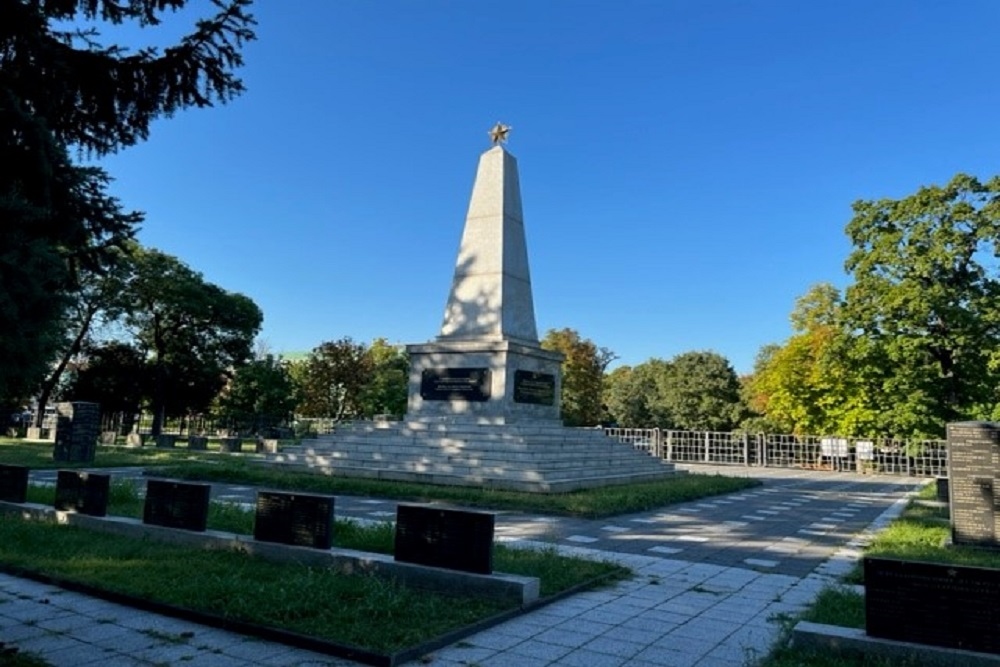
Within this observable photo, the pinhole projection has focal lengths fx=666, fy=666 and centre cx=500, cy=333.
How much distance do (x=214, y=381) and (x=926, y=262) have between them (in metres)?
39.9

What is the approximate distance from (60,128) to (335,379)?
41412mm

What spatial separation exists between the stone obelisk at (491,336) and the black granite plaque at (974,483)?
9.77 m

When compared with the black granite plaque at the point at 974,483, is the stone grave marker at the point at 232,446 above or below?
below

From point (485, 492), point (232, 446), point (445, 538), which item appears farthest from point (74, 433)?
point (445, 538)

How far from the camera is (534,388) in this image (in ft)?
61.0

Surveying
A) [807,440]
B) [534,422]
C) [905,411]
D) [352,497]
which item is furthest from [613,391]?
[352,497]

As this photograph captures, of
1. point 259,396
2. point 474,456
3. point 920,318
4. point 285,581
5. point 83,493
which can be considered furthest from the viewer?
point 259,396

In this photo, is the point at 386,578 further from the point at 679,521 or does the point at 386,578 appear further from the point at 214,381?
the point at 214,381

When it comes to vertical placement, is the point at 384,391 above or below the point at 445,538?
above

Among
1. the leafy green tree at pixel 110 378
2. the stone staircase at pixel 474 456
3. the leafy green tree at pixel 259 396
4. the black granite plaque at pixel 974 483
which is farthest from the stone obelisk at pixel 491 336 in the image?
the leafy green tree at pixel 110 378

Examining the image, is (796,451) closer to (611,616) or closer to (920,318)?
(920,318)

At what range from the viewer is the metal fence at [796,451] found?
31.4m

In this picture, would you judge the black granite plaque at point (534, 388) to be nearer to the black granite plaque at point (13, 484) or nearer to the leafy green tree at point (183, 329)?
the black granite plaque at point (13, 484)

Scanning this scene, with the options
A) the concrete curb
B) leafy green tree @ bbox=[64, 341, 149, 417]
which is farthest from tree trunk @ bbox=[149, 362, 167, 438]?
the concrete curb
